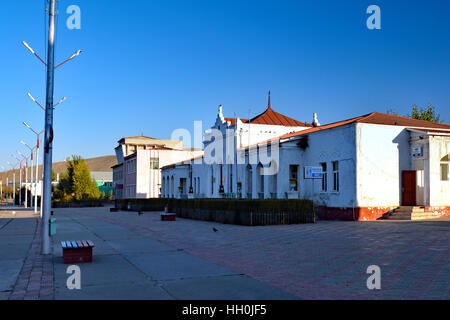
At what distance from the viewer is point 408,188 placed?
2447 centimetres

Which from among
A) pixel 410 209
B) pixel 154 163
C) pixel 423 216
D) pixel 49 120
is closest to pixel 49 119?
pixel 49 120

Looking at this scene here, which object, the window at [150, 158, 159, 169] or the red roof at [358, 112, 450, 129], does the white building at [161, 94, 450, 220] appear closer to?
the red roof at [358, 112, 450, 129]

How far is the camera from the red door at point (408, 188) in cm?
2443

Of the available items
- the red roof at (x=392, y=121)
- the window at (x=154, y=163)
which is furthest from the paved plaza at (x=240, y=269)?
the window at (x=154, y=163)

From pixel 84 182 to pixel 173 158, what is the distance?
49.8 feet

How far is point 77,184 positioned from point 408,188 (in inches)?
2264

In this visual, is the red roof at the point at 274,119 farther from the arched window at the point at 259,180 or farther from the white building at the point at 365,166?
the white building at the point at 365,166

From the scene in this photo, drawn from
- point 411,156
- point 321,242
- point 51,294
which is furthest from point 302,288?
point 411,156

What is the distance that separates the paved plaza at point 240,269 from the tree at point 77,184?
57938mm

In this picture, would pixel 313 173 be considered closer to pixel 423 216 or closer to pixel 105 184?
pixel 423 216

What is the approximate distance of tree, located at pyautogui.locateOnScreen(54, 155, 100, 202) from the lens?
70.3 m

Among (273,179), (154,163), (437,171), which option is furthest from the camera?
(154,163)

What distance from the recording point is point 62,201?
67812mm
